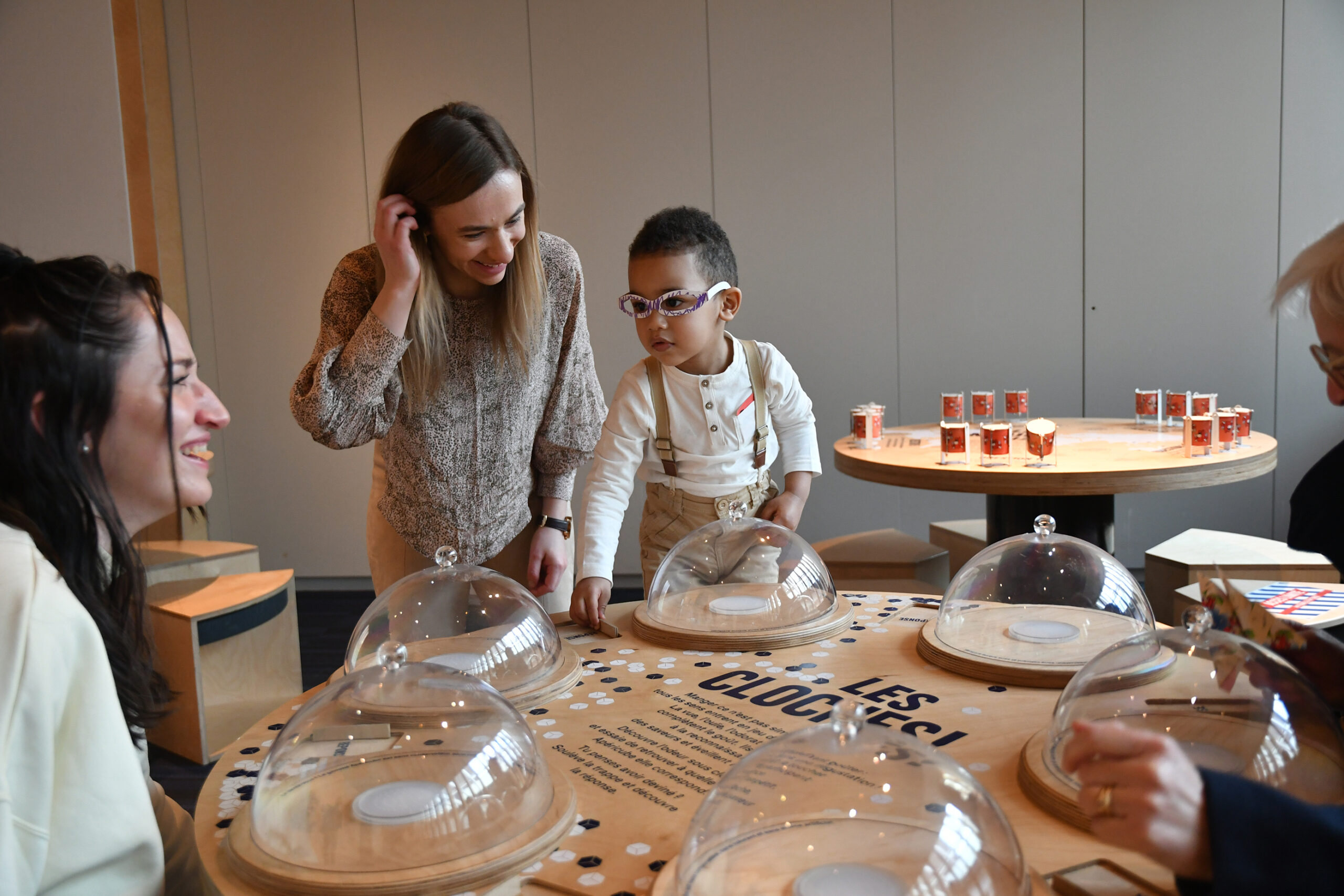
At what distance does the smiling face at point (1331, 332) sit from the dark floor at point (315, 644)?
2.43 m

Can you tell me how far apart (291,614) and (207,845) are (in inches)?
102

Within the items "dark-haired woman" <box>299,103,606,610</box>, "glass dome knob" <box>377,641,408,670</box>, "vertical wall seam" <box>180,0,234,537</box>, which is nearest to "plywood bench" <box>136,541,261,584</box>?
"dark-haired woman" <box>299,103,606,610</box>

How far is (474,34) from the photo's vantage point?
464 centimetres

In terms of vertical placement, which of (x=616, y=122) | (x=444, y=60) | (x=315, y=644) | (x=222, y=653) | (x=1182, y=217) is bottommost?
(x=315, y=644)

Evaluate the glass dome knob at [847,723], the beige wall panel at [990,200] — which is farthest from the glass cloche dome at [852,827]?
Result: the beige wall panel at [990,200]

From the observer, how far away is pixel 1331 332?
103cm

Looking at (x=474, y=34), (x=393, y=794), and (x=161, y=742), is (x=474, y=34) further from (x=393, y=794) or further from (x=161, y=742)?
(x=393, y=794)

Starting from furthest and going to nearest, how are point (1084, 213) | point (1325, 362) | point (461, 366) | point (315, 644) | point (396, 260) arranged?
1. point (1084, 213)
2. point (315, 644)
3. point (461, 366)
4. point (396, 260)
5. point (1325, 362)

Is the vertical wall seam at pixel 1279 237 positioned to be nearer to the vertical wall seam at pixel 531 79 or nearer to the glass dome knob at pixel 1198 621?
the vertical wall seam at pixel 531 79

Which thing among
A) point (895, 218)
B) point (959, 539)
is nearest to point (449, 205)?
point (959, 539)

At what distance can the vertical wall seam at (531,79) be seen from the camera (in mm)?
4586

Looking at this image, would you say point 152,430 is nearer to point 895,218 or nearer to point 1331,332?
point 1331,332

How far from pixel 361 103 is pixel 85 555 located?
4.30 metres

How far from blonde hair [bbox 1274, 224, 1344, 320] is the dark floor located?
2430mm
